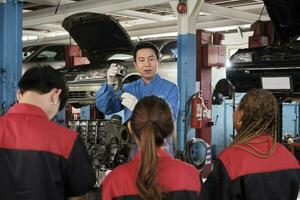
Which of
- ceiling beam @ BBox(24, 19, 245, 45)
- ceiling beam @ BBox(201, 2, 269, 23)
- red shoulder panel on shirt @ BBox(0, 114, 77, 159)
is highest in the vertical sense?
ceiling beam @ BBox(24, 19, 245, 45)

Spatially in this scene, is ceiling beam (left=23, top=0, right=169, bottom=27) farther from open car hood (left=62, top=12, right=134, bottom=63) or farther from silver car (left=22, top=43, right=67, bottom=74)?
silver car (left=22, top=43, right=67, bottom=74)

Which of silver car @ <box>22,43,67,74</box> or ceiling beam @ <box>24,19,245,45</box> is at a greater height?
ceiling beam @ <box>24,19,245,45</box>

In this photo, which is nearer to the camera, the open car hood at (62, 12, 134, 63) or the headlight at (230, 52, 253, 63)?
the headlight at (230, 52, 253, 63)

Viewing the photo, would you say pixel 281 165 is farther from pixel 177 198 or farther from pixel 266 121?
pixel 177 198

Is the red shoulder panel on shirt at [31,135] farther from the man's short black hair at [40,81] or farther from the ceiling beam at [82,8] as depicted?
the ceiling beam at [82,8]

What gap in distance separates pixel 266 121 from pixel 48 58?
27.5 feet

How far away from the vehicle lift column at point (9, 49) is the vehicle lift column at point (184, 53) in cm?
205

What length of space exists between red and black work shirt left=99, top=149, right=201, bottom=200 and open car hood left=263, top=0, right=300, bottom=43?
11.1ft

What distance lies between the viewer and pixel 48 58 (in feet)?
32.7

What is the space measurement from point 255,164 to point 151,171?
1.81ft

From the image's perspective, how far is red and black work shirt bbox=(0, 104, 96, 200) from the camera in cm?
193

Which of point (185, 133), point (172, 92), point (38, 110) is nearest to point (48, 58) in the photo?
point (185, 133)

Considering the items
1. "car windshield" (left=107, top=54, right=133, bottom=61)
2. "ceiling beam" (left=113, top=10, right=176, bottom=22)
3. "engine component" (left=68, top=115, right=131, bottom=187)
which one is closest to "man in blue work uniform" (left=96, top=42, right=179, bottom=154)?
"engine component" (left=68, top=115, right=131, bottom=187)

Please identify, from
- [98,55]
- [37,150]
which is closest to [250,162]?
[37,150]
